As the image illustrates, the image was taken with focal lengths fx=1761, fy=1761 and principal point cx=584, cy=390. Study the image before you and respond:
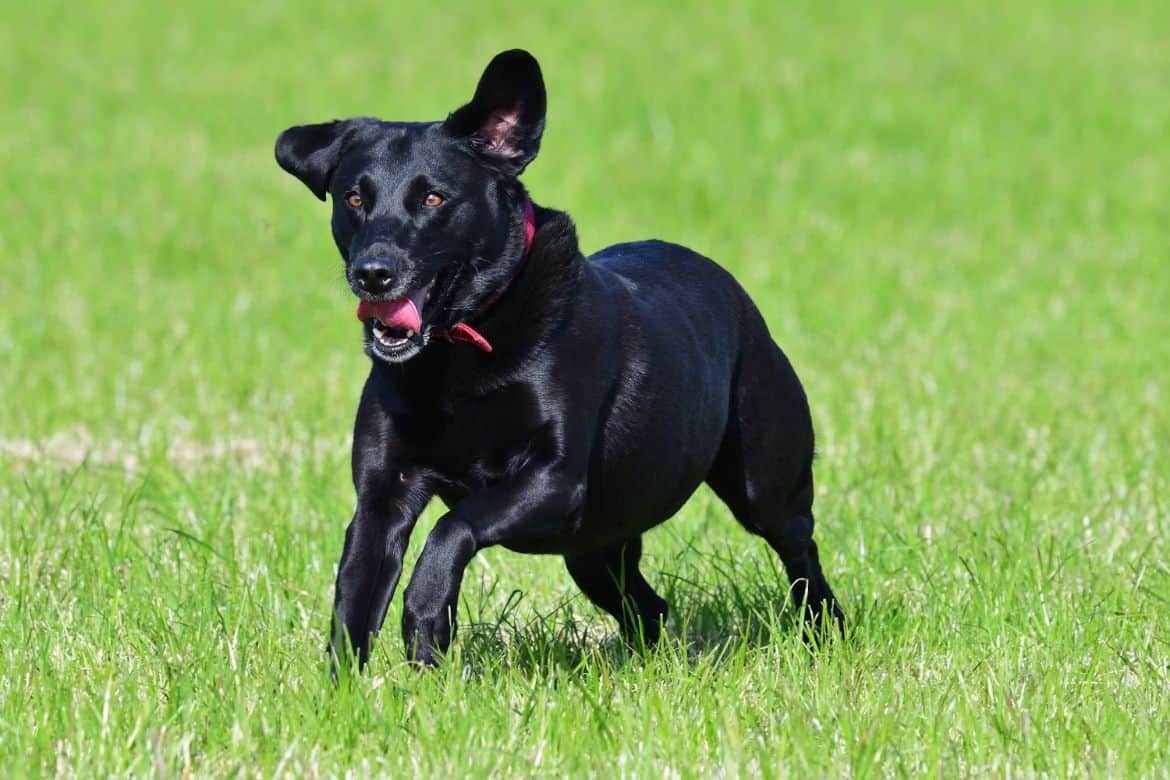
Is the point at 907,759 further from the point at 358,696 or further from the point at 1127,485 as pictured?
the point at 1127,485

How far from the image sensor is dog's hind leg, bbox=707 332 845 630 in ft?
16.8

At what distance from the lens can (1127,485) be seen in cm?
688

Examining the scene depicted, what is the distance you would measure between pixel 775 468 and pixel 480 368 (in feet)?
4.28

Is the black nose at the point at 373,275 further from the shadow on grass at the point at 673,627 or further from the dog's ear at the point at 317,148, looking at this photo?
the shadow on grass at the point at 673,627

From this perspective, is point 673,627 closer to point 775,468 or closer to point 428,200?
point 775,468

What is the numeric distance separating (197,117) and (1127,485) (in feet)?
42.8

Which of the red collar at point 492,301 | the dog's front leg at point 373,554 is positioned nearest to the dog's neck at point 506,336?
the red collar at point 492,301

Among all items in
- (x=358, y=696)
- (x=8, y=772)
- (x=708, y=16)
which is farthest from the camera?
(x=708, y=16)

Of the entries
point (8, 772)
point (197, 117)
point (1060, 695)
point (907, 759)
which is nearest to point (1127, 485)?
point (1060, 695)

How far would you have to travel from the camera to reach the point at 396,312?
13.4 ft

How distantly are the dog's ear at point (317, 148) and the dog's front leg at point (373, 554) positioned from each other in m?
0.81

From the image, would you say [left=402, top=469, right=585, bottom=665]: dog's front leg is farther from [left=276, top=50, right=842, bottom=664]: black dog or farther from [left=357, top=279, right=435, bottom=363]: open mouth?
[left=357, top=279, right=435, bottom=363]: open mouth

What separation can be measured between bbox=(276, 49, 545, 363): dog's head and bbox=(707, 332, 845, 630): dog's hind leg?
1.06 meters

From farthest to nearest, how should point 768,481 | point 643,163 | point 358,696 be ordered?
point 643,163 → point 768,481 → point 358,696
